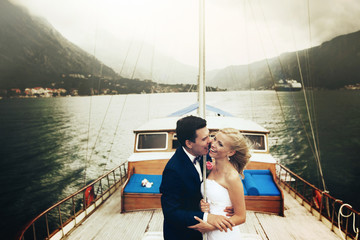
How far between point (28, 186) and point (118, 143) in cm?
1522

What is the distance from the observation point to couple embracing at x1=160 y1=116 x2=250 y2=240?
1695mm

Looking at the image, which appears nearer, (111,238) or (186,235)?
(186,235)

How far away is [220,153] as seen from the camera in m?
1.97

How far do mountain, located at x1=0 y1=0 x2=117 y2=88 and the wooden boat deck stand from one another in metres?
101

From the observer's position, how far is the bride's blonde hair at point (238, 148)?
1.96 meters

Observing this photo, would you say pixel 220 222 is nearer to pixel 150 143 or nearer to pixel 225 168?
pixel 225 168

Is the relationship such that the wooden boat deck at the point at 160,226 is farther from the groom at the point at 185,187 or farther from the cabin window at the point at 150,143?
the groom at the point at 185,187

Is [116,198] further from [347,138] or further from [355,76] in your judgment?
[355,76]

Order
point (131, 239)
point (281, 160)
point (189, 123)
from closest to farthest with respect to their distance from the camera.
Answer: point (189, 123) → point (131, 239) → point (281, 160)

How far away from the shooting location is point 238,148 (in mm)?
1973

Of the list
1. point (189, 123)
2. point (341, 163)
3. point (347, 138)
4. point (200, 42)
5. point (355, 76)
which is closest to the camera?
point (189, 123)

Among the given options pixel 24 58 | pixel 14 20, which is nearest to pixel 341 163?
pixel 24 58

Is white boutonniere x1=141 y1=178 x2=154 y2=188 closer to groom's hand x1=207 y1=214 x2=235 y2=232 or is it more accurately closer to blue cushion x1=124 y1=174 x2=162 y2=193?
blue cushion x1=124 y1=174 x2=162 y2=193

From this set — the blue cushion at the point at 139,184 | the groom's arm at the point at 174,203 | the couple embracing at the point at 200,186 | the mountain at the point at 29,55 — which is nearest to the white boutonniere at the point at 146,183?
the blue cushion at the point at 139,184
